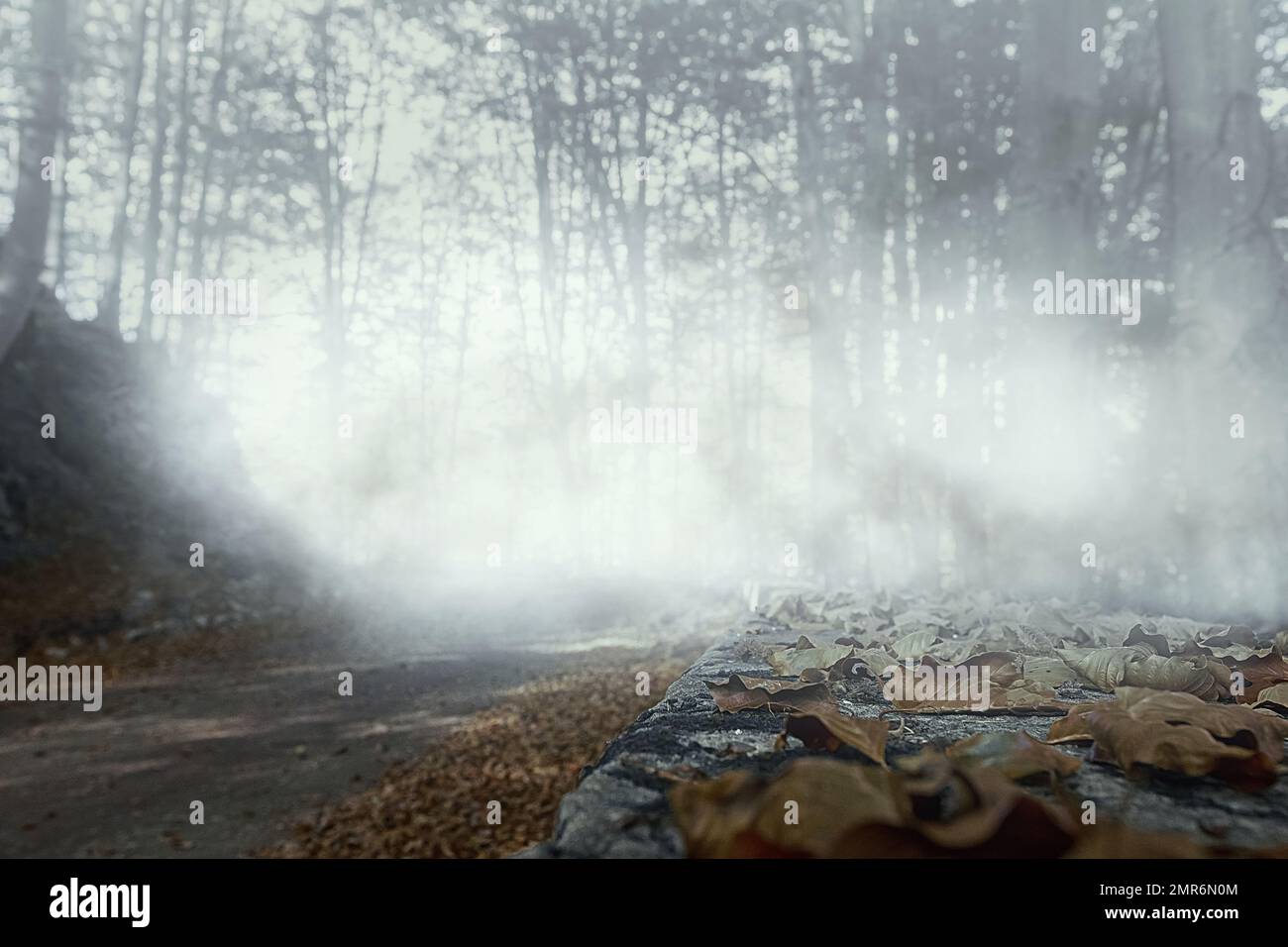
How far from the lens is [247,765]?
16.9 ft

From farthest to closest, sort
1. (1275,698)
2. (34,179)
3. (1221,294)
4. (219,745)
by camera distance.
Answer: (34,179) → (219,745) → (1221,294) → (1275,698)

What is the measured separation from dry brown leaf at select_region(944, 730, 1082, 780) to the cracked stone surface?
0.09 feet

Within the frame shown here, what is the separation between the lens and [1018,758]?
0.98 meters

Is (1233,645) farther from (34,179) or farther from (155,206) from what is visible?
(155,206)

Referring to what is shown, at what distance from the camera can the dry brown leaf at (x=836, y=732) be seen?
1.04 meters

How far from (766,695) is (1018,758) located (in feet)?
2.00

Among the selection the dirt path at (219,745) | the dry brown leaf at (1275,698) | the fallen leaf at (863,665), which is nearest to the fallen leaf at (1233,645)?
the dry brown leaf at (1275,698)

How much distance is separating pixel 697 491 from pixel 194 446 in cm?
2412

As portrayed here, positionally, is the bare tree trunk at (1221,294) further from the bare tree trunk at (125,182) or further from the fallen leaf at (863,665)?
the bare tree trunk at (125,182)

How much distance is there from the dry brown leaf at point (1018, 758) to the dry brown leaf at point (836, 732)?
0.11 metres

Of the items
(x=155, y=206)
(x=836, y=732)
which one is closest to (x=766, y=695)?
(x=836, y=732)

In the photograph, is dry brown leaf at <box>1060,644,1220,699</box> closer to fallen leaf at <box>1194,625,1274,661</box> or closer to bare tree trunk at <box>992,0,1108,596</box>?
fallen leaf at <box>1194,625,1274,661</box>
